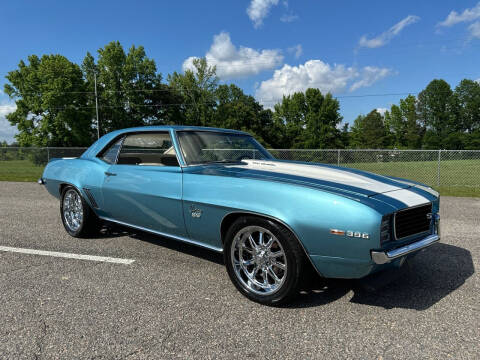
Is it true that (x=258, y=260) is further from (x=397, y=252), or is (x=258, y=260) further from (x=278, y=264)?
(x=397, y=252)

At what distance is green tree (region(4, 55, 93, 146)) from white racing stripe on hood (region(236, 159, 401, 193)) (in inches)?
1487

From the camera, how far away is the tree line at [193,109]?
119 ft

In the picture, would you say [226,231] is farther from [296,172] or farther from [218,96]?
[218,96]

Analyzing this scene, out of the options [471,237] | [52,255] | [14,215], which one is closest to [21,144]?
[14,215]

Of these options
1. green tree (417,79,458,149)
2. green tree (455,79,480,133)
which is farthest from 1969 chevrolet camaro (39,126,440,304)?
green tree (455,79,480,133)

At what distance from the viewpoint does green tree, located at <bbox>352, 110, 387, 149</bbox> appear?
76.4 m

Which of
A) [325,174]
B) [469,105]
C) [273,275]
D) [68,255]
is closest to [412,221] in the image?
[325,174]

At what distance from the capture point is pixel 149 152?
386cm

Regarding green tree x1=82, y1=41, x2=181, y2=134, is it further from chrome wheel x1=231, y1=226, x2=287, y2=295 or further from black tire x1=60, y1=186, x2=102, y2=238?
chrome wheel x1=231, y1=226, x2=287, y2=295

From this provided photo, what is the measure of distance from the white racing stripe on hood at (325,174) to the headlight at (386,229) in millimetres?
361

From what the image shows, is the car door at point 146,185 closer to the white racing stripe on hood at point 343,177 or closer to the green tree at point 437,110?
the white racing stripe on hood at point 343,177

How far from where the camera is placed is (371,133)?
77.2 meters

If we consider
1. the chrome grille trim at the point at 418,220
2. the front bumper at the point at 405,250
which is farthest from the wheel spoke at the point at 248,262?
the chrome grille trim at the point at 418,220

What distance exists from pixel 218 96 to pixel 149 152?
51.3 meters
